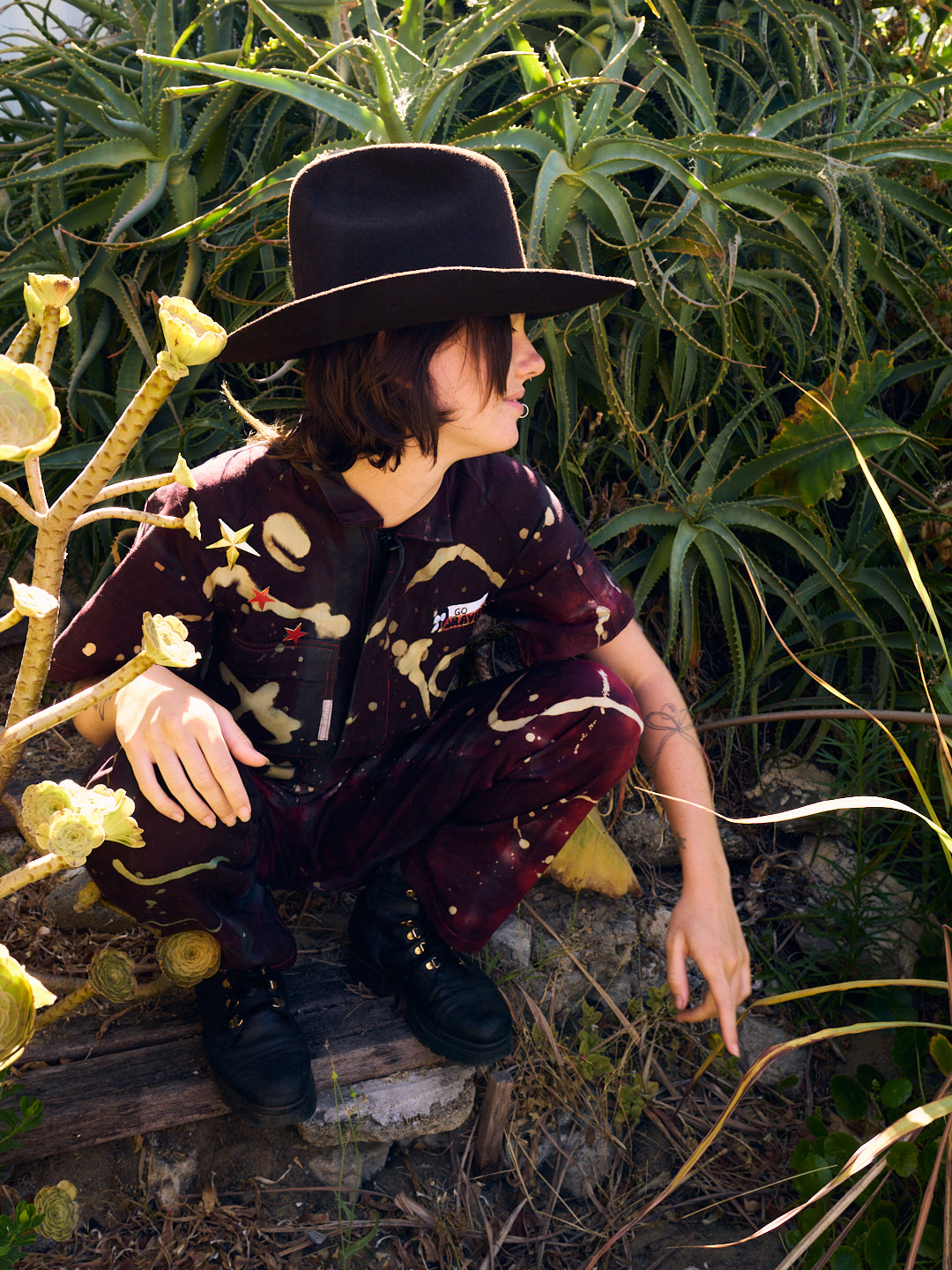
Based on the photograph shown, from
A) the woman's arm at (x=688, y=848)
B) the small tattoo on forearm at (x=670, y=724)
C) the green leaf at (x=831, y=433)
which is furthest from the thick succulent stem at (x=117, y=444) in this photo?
the green leaf at (x=831, y=433)

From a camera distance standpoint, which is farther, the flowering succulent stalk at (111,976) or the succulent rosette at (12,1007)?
the flowering succulent stalk at (111,976)

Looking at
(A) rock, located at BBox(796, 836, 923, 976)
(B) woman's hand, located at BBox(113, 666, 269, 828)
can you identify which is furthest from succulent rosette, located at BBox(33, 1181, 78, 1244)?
(A) rock, located at BBox(796, 836, 923, 976)

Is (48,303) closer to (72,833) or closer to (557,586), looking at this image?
(72,833)

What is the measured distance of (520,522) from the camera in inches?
58.4

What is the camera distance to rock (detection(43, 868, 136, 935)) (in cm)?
164

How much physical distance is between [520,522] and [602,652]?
268mm

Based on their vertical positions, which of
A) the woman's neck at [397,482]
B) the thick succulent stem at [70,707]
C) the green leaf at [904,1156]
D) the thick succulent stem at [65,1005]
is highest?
the thick succulent stem at [70,707]

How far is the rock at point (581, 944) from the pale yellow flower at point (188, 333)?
4.73 feet

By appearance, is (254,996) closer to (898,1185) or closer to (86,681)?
(86,681)

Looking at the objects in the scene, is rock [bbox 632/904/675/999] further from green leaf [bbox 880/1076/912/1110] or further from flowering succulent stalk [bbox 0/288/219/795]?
flowering succulent stalk [bbox 0/288/219/795]

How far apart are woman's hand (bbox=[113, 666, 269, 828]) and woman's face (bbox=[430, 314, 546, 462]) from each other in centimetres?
49

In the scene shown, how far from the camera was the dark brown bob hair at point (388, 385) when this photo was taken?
1216mm

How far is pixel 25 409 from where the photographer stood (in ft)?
1.25

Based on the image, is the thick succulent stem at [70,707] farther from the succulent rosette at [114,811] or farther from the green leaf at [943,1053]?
the green leaf at [943,1053]
